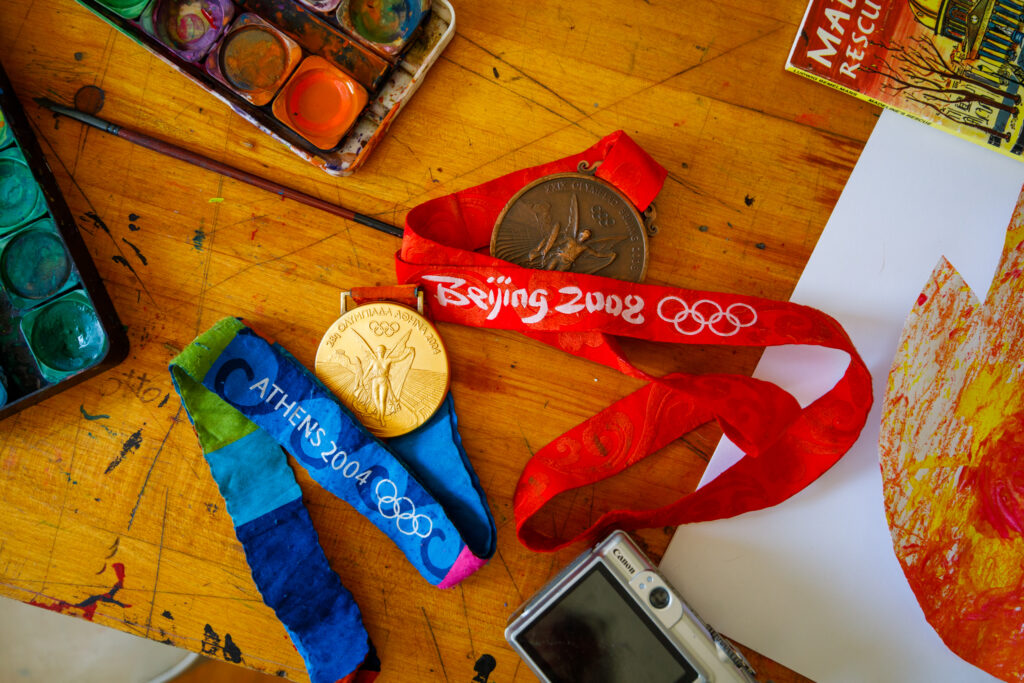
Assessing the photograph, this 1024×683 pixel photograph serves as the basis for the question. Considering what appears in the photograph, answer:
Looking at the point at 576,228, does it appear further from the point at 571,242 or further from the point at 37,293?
the point at 37,293

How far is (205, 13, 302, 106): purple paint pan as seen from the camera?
3.34ft

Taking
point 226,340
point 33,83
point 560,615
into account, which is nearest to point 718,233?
point 560,615

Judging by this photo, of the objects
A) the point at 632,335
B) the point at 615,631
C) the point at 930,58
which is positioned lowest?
the point at 615,631

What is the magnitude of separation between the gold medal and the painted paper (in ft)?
2.67

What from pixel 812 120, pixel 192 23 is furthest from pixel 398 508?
pixel 812 120

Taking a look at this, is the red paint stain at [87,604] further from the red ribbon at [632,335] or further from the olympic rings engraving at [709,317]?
the olympic rings engraving at [709,317]

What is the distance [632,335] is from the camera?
1064mm

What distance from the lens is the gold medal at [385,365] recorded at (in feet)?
3.46

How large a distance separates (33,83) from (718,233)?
1.25m

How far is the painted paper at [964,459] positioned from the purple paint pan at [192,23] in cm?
132

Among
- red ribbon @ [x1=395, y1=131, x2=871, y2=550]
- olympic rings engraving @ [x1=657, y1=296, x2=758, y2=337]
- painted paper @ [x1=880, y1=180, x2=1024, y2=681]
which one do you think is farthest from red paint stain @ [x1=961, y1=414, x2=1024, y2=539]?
olympic rings engraving @ [x1=657, y1=296, x2=758, y2=337]

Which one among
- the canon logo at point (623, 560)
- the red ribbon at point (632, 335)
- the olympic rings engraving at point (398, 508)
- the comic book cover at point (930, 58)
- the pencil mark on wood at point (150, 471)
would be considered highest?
the comic book cover at point (930, 58)

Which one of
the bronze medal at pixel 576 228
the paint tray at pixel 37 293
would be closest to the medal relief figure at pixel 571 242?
the bronze medal at pixel 576 228

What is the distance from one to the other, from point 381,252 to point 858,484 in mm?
961
